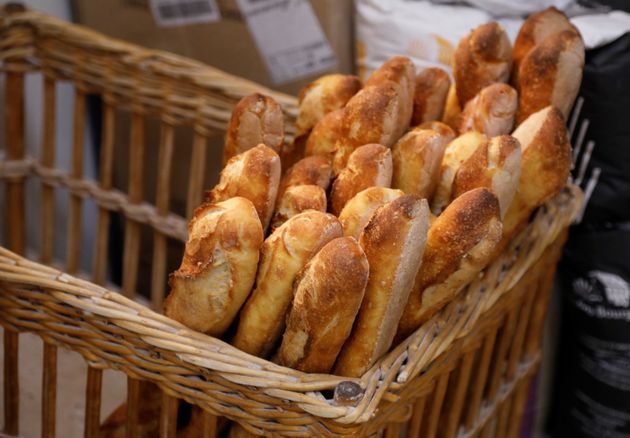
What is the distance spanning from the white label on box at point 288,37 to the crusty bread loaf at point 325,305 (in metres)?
0.76

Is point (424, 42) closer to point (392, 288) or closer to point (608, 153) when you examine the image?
point (608, 153)

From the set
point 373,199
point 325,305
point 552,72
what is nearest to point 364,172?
point 373,199

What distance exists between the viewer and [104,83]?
1327 mm

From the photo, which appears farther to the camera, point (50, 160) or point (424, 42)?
point (50, 160)

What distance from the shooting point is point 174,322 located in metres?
0.71

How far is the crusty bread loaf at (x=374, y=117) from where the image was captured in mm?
828

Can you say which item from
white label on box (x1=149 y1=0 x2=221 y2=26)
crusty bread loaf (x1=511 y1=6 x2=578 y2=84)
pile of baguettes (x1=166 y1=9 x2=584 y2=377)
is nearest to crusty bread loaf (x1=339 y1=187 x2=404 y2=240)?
pile of baguettes (x1=166 y1=9 x2=584 y2=377)

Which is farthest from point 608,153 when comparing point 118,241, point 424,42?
point 118,241

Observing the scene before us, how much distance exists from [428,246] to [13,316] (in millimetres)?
422

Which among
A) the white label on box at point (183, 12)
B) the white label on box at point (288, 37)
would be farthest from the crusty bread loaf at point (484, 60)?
the white label on box at point (183, 12)

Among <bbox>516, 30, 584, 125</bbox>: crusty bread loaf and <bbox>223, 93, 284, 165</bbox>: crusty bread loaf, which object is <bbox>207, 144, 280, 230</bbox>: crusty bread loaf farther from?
<bbox>516, 30, 584, 125</bbox>: crusty bread loaf

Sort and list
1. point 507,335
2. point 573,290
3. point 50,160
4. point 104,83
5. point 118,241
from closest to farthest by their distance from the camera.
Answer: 1. point 507,335
2. point 573,290
3. point 104,83
4. point 50,160
5. point 118,241

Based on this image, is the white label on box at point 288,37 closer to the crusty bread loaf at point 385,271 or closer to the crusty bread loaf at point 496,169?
the crusty bread loaf at point 496,169

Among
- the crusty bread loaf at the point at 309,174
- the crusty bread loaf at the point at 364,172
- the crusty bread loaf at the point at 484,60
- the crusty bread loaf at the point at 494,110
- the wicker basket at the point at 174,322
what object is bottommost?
the wicker basket at the point at 174,322
